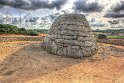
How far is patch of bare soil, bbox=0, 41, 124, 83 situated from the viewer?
13.8 metres

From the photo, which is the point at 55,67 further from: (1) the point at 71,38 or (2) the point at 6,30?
(2) the point at 6,30

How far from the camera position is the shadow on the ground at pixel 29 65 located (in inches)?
551

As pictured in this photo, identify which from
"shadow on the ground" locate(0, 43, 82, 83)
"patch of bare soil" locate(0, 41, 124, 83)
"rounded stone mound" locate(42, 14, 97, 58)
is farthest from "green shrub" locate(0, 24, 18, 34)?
"rounded stone mound" locate(42, 14, 97, 58)

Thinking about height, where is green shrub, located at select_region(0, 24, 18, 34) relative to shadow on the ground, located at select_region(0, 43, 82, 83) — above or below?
above

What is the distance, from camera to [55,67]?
15.4 m

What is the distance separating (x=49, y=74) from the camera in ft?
46.9

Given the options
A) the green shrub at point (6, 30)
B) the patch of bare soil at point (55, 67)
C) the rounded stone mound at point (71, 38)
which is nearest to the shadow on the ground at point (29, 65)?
the patch of bare soil at point (55, 67)

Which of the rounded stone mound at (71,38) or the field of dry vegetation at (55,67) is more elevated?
the rounded stone mound at (71,38)

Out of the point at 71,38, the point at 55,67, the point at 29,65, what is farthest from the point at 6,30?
the point at 55,67

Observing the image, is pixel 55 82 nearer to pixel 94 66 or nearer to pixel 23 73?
pixel 23 73

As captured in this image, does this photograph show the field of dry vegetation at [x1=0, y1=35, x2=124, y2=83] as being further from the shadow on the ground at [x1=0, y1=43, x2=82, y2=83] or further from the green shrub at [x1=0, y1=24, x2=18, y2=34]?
the green shrub at [x1=0, y1=24, x2=18, y2=34]

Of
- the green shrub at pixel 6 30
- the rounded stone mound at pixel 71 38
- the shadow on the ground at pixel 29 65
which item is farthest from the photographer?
the green shrub at pixel 6 30

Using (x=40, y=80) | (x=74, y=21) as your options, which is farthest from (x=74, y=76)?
(x=74, y=21)

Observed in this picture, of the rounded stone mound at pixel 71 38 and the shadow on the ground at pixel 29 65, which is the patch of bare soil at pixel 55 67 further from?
the rounded stone mound at pixel 71 38
